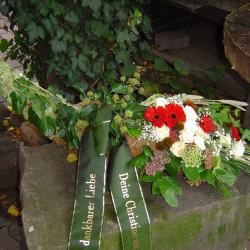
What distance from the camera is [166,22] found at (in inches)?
181

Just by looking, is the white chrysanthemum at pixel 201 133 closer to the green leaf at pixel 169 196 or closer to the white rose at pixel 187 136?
the white rose at pixel 187 136

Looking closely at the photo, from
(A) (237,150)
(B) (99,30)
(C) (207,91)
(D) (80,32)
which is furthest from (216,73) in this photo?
(A) (237,150)

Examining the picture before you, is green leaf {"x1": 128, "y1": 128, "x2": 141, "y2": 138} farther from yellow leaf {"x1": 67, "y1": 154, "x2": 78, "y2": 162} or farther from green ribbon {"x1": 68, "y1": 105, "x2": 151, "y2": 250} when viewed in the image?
yellow leaf {"x1": 67, "y1": 154, "x2": 78, "y2": 162}

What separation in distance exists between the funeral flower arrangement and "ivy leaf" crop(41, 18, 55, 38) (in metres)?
0.84

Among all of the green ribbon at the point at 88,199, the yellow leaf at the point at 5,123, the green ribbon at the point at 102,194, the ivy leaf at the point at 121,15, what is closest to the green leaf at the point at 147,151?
the green ribbon at the point at 102,194

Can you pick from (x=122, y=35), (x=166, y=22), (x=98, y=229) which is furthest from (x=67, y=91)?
(x=166, y=22)

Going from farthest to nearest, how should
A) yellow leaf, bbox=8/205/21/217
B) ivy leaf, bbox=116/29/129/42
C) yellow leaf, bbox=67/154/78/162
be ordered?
yellow leaf, bbox=8/205/21/217 → ivy leaf, bbox=116/29/129/42 → yellow leaf, bbox=67/154/78/162

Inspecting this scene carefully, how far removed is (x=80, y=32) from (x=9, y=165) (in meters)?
1.43

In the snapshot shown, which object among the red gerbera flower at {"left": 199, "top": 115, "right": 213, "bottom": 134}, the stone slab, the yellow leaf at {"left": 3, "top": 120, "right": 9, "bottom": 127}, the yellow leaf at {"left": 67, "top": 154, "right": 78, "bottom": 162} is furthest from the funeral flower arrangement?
the yellow leaf at {"left": 3, "top": 120, "right": 9, "bottom": 127}

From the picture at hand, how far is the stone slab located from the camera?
2.92 metres

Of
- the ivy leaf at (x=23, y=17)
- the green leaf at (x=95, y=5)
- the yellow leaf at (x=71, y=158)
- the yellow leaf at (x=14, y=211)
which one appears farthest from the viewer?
the yellow leaf at (x=14, y=211)

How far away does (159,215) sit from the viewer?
171 cm

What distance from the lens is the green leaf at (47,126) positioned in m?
1.65

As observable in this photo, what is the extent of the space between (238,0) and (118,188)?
6.25ft
